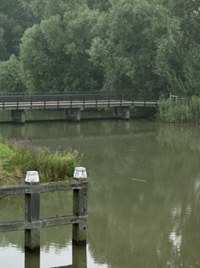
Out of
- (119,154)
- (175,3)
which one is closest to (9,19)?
(175,3)

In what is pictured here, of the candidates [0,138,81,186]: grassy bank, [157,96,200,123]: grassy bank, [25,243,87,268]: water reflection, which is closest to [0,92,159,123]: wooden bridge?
[157,96,200,123]: grassy bank

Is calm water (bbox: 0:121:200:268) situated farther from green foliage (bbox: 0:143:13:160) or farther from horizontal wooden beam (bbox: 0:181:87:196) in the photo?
green foliage (bbox: 0:143:13:160)

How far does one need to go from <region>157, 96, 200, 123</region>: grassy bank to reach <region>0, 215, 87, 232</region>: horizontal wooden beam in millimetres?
30855

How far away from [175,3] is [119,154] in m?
28.2

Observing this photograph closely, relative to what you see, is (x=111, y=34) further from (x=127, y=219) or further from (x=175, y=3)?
(x=127, y=219)

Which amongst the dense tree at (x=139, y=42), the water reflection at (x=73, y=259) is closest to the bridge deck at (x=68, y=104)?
the dense tree at (x=139, y=42)

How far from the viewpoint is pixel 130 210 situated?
648 inches

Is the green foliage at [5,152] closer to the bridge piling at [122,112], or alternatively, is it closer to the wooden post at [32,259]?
the wooden post at [32,259]

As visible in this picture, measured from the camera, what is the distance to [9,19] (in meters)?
80.6

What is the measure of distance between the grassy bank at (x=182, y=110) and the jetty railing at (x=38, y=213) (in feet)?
101

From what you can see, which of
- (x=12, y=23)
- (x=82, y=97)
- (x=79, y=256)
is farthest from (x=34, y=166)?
(x=12, y=23)

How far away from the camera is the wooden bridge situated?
4147cm

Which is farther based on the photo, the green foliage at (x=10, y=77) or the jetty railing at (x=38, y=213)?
the green foliage at (x=10, y=77)

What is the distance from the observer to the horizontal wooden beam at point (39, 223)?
11.9 m
